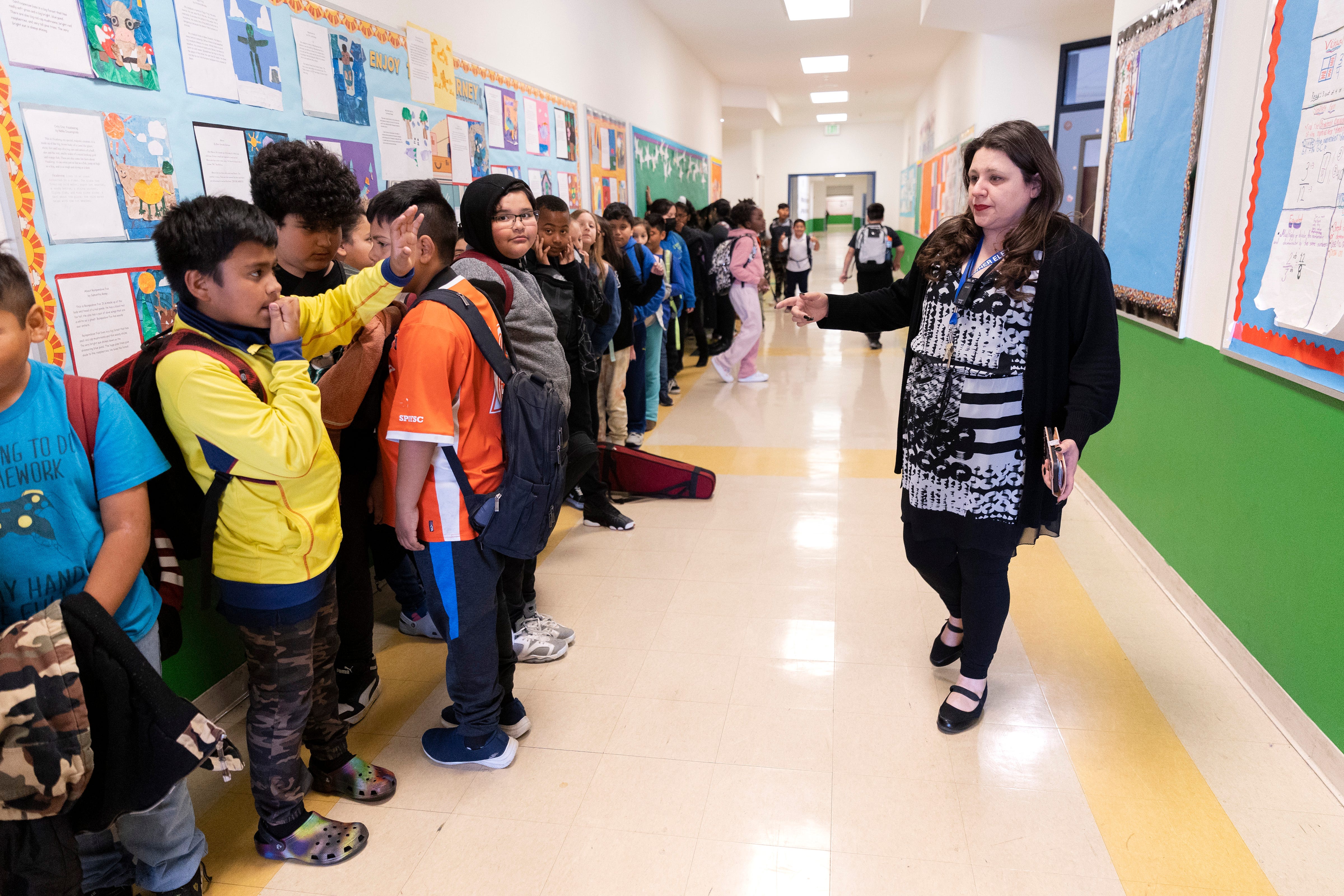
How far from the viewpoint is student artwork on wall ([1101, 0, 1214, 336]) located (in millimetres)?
2998

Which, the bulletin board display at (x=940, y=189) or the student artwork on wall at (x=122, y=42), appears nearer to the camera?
the student artwork on wall at (x=122, y=42)

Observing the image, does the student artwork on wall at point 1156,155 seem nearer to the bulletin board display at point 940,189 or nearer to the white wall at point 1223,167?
the white wall at point 1223,167

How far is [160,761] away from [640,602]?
1850 millimetres

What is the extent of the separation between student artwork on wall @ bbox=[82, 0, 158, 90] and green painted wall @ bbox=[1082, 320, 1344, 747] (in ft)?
10.5

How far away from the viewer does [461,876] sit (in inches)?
71.6

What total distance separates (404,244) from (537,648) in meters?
1.44

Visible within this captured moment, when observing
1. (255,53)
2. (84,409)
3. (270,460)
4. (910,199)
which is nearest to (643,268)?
(255,53)

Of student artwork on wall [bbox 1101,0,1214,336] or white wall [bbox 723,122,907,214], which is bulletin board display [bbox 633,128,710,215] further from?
white wall [bbox 723,122,907,214]

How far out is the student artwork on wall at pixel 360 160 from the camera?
9.66 feet

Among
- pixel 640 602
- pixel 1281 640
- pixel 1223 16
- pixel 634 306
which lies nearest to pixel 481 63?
pixel 634 306

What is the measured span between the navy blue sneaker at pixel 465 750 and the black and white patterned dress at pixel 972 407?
1.31 m

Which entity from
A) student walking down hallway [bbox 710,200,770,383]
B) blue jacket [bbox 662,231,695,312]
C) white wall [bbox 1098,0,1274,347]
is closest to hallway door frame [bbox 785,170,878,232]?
student walking down hallway [bbox 710,200,770,383]

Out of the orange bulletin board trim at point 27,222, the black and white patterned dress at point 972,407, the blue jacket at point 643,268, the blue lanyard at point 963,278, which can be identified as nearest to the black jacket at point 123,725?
the orange bulletin board trim at point 27,222

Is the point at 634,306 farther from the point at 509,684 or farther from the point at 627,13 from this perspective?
the point at 627,13
